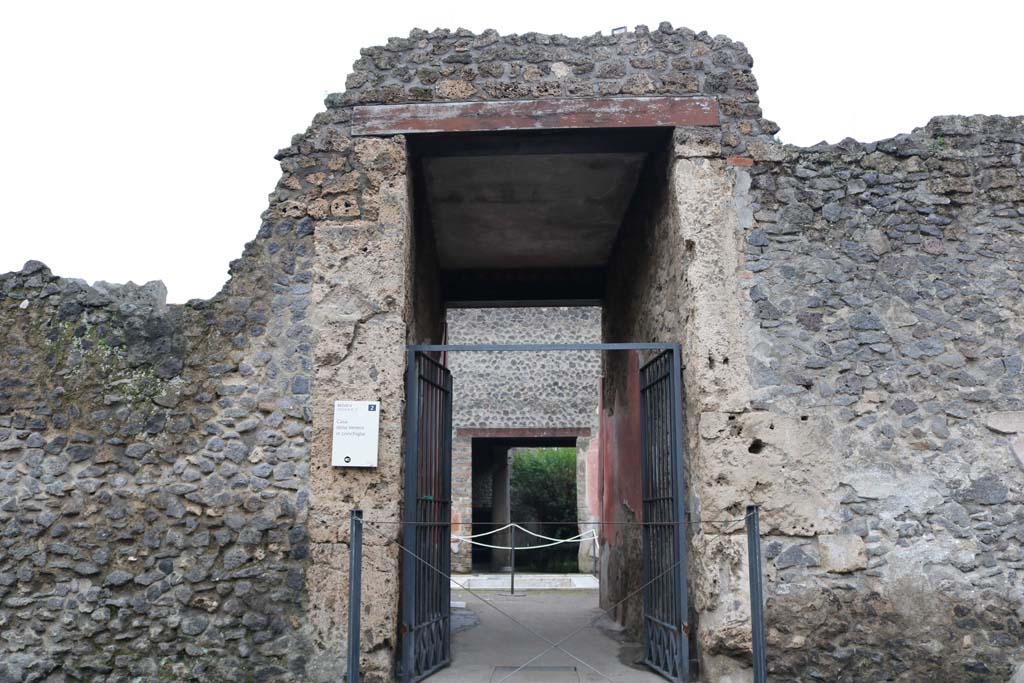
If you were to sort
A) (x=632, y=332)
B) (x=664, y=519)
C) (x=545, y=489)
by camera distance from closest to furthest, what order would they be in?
(x=664, y=519) < (x=632, y=332) < (x=545, y=489)

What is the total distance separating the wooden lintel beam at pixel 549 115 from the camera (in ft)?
17.8

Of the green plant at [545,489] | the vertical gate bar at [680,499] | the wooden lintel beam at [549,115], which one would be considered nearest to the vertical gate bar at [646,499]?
the vertical gate bar at [680,499]

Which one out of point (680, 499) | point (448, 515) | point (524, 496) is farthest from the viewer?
point (524, 496)

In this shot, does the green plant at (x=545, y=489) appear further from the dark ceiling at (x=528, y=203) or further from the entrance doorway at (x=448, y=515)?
the entrance doorway at (x=448, y=515)

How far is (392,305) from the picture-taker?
5250 mm

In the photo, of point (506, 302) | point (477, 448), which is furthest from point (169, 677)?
point (477, 448)

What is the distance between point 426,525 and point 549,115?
2.77m

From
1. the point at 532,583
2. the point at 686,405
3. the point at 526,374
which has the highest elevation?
the point at 526,374

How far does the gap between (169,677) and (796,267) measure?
4.37 metres

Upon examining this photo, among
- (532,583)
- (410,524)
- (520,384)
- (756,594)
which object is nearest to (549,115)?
(410,524)

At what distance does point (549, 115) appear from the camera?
17.8 feet

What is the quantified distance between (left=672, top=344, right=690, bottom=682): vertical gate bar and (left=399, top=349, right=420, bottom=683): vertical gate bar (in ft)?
5.24

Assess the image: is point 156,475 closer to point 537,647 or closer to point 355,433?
point 355,433

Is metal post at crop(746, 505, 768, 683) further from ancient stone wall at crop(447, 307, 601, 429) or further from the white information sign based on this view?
ancient stone wall at crop(447, 307, 601, 429)
